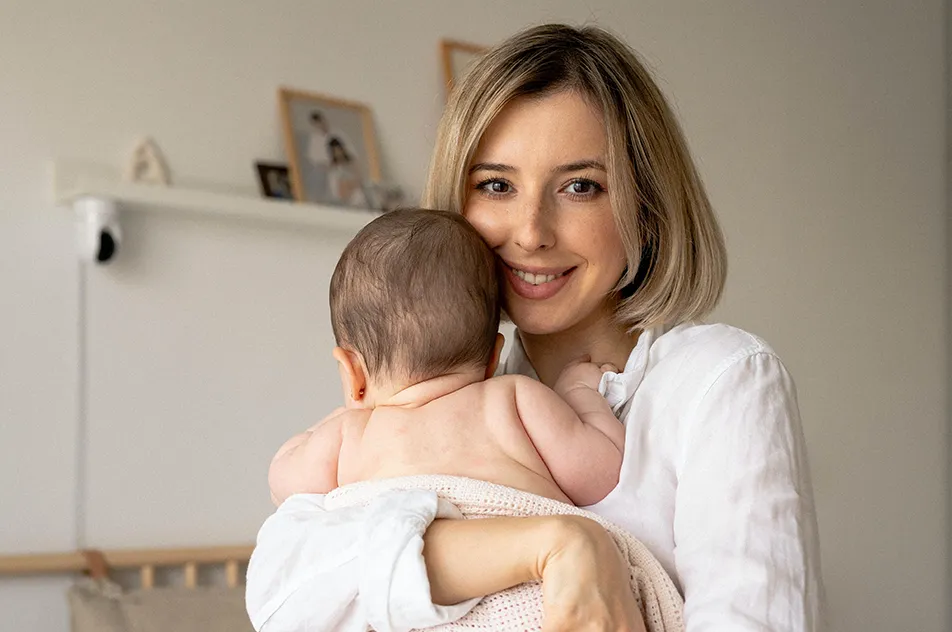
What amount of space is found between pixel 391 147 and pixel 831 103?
1.97 metres

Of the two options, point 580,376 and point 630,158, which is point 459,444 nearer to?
point 580,376

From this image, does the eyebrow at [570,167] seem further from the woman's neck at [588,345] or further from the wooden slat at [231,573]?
the wooden slat at [231,573]

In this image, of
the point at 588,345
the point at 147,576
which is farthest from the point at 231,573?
the point at 588,345

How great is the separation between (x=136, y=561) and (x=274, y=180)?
1.01 metres

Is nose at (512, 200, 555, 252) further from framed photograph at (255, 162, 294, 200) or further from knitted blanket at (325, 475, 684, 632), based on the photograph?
framed photograph at (255, 162, 294, 200)

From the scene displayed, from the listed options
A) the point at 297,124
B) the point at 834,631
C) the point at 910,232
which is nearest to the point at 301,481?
the point at 297,124

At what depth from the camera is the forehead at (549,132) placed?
1.36m

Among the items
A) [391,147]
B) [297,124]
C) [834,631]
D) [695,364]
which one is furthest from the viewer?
[834,631]

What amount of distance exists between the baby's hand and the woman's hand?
0.36 metres

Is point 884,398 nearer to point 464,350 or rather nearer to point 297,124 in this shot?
point 297,124

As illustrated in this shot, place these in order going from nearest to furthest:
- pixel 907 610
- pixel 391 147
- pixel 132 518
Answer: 1. pixel 132 518
2. pixel 391 147
3. pixel 907 610

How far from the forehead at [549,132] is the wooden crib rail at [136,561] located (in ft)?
5.26

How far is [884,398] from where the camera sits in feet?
14.1

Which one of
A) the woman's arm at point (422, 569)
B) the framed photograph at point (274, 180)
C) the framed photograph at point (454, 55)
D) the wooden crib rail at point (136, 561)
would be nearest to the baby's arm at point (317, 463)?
the woman's arm at point (422, 569)
